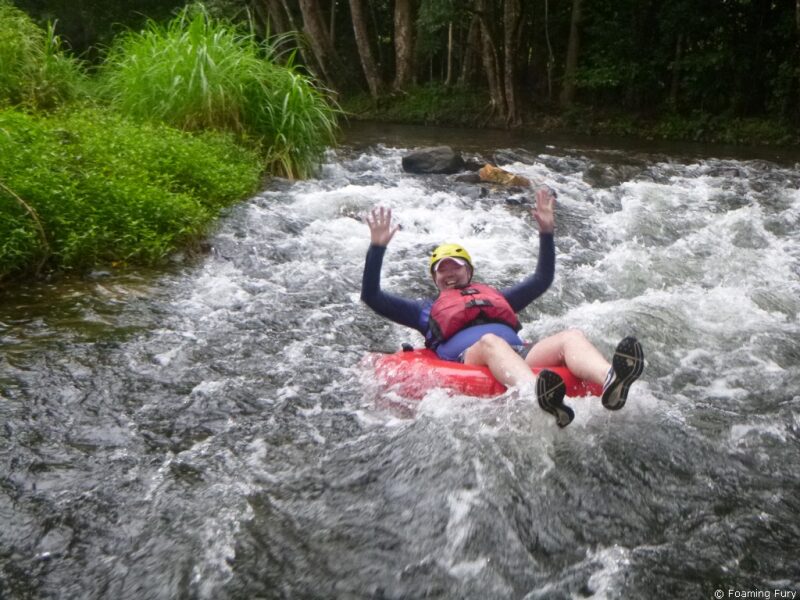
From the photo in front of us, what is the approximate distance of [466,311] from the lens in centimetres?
369

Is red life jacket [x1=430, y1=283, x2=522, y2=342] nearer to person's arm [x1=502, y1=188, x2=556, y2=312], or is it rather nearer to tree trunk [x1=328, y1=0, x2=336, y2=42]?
person's arm [x1=502, y1=188, x2=556, y2=312]

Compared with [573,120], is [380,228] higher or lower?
higher

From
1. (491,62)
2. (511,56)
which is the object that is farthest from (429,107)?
(511,56)

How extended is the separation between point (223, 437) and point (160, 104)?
544cm

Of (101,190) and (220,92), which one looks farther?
(220,92)

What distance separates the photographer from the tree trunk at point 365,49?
681 inches

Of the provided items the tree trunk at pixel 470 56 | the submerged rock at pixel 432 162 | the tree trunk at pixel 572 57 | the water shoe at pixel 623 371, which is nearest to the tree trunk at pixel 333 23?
the tree trunk at pixel 470 56

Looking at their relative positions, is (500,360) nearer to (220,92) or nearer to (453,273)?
(453,273)

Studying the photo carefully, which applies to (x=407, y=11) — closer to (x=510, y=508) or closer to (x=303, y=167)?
(x=303, y=167)

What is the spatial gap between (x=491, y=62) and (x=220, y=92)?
8830 millimetres

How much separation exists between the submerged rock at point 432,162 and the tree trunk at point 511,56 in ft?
20.1

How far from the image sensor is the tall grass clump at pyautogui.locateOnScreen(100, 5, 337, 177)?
24.8ft

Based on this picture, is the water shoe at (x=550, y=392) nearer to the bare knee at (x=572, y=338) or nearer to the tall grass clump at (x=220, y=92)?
the bare knee at (x=572, y=338)

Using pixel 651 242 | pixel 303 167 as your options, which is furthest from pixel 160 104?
pixel 651 242
